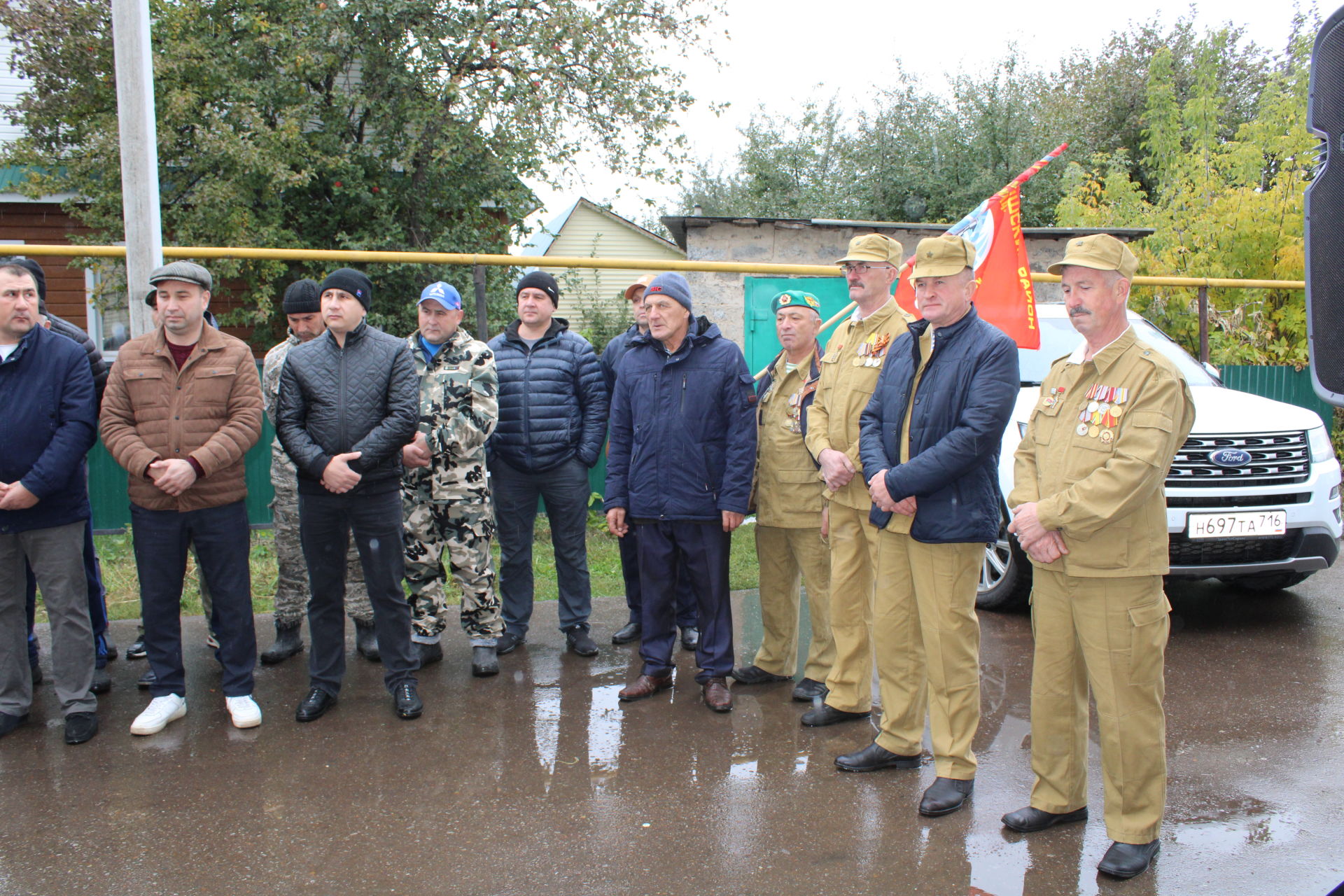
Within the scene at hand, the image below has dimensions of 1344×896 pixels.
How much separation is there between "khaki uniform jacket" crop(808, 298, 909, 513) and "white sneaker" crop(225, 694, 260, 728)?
2776mm

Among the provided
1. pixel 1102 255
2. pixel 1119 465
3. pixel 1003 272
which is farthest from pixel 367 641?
pixel 1003 272

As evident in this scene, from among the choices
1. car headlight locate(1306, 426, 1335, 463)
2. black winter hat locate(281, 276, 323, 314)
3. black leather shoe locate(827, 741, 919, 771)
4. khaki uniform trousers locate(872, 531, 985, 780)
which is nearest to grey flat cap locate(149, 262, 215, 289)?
black winter hat locate(281, 276, 323, 314)

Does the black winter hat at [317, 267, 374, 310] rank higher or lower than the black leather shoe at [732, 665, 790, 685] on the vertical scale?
higher

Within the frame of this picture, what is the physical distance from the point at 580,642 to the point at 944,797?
8.18 feet

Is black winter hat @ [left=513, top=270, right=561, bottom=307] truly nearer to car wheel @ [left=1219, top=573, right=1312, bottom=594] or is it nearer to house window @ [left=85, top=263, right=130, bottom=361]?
car wheel @ [left=1219, top=573, right=1312, bottom=594]

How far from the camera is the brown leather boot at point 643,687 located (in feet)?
16.1

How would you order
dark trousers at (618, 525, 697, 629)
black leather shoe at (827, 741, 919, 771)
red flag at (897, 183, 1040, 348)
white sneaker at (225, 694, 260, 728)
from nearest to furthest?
black leather shoe at (827, 741, 919, 771)
white sneaker at (225, 694, 260, 728)
dark trousers at (618, 525, 697, 629)
red flag at (897, 183, 1040, 348)

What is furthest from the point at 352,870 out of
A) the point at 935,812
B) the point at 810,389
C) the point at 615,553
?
the point at 615,553

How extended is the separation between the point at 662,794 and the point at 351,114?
11.9 meters

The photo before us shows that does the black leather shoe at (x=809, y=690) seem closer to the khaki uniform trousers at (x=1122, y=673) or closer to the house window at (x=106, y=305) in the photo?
the khaki uniform trousers at (x=1122, y=673)

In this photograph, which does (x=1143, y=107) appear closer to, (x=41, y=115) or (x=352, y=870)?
(x=41, y=115)

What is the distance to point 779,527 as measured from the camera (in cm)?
498

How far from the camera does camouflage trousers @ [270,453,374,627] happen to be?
5.60 meters

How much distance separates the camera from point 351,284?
4.74 m
